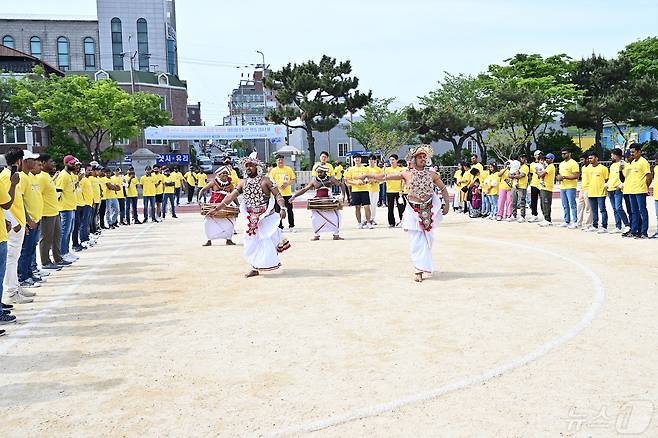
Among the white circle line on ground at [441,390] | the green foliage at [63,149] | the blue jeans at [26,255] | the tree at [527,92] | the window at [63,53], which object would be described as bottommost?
the white circle line on ground at [441,390]

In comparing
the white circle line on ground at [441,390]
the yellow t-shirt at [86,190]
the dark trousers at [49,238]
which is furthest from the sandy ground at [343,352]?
the yellow t-shirt at [86,190]

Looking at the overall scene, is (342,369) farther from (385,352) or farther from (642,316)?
(642,316)

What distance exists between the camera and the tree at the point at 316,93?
4978cm

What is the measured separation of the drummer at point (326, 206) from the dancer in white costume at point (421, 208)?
510 cm

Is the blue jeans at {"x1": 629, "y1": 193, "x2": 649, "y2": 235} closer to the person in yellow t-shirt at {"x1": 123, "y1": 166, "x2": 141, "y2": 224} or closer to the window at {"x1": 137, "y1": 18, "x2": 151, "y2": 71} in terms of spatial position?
the person in yellow t-shirt at {"x1": 123, "y1": 166, "x2": 141, "y2": 224}

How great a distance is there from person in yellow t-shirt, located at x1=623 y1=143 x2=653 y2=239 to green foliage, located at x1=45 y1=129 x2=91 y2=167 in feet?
156

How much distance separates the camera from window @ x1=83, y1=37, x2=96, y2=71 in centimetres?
9569

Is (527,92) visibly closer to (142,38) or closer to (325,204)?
(325,204)

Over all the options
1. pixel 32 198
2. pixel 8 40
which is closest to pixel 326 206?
pixel 32 198

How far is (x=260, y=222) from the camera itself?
10852 mm

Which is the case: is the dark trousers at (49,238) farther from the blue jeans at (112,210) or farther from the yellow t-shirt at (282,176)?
the blue jeans at (112,210)

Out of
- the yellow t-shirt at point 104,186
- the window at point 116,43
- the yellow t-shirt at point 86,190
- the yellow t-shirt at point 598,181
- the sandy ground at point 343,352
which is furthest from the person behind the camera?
the window at point 116,43

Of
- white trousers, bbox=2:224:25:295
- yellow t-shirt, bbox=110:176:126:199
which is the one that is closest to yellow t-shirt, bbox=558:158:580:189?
white trousers, bbox=2:224:25:295

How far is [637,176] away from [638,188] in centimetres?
26
